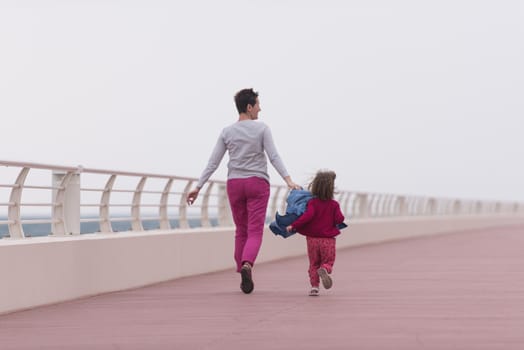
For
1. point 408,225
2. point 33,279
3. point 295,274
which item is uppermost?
point 33,279

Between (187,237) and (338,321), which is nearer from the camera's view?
(338,321)

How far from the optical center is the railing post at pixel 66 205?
1316cm

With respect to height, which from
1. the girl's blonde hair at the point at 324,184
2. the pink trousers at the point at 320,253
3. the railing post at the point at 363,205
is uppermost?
the girl's blonde hair at the point at 324,184

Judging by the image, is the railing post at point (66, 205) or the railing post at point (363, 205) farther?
the railing post at point (363, 205)

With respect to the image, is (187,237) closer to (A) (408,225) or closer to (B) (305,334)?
(B) (305,334)

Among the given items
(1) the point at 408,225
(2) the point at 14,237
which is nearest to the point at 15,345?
(2) the point at 14,237

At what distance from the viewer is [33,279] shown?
11555 millimetres

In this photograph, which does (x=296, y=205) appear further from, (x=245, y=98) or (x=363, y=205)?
(x=363, y=205)

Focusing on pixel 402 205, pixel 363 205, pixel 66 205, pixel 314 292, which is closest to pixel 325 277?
pixel 314 292

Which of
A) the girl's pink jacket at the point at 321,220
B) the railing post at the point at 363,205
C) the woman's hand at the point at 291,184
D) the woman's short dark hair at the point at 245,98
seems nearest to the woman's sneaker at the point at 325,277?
the girl's pink jacket at the point at 321,220

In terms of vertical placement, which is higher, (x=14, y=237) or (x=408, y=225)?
(x=14, y=237)

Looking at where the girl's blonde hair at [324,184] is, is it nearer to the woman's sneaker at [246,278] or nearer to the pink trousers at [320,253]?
the pink trousers at [320,253]

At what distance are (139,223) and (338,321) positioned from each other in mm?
6235

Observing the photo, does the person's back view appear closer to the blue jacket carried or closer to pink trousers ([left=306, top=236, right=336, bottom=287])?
the blue jacket carried
